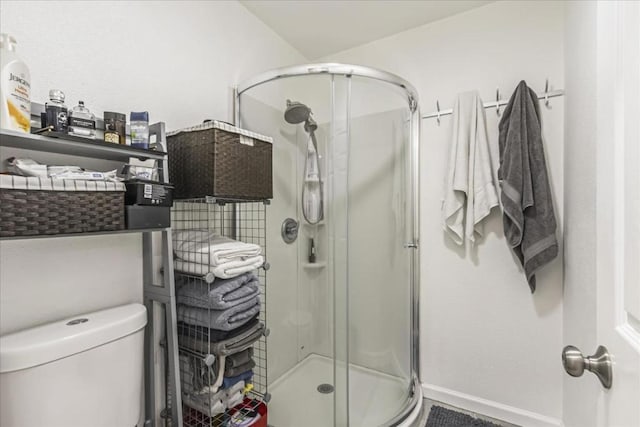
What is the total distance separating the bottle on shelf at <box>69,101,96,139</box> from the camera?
0.87 meters

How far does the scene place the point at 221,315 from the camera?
3.75ft

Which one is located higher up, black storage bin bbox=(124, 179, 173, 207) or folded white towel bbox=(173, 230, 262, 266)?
black storage bin bbox=(124, 179, 173, 207)

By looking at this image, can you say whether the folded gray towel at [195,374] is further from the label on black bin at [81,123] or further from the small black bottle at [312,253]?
the label on black bin at [81,123]

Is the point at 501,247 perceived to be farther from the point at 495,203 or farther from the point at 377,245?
the point at 377,245

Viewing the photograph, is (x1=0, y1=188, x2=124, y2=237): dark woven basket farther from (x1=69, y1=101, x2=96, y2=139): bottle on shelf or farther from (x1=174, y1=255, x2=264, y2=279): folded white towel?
(x1=174, y1=255, x2=264, y2=279): folded white towel

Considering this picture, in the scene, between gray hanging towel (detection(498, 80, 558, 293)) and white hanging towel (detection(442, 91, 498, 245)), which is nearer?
gray hanging towel (detection(498, 80, 558, 293))

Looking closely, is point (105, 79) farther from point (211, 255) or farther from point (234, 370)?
point (234, 370)

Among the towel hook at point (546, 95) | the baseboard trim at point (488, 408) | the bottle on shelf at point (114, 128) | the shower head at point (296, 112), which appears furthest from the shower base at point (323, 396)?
the towel hook at point (546, 95)

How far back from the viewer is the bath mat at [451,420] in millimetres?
1621

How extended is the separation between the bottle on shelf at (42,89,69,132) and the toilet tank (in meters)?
0.57

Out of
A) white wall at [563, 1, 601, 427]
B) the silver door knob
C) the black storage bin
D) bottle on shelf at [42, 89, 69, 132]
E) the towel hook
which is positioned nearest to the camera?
the silver door knob

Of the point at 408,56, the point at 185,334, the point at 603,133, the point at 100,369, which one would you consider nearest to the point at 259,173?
the point at 185,334

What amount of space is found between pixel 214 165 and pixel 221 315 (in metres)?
0.56

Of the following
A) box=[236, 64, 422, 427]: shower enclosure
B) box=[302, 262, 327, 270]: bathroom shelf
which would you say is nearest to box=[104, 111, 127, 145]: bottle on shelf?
box=[236, 64, 422, 427]: shower enclosure
